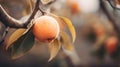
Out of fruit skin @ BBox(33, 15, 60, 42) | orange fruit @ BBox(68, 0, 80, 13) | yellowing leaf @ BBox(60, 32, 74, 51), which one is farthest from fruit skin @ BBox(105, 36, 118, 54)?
fruit skin @ BBox(33, 15, 60, 42)

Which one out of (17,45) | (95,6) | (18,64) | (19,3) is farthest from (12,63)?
(17,45)

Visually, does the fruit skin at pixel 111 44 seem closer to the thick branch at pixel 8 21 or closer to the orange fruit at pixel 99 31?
the orange fruit at pixel 99 31

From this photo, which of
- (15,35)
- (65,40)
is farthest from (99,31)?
(15,35)

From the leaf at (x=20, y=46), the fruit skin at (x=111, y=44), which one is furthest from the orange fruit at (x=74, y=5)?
the leaf at (x=20, y=46)

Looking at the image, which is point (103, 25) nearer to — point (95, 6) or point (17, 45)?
point (95, 6)

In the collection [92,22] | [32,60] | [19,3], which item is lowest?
[32,60]

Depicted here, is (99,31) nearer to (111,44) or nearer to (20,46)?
(111,44)

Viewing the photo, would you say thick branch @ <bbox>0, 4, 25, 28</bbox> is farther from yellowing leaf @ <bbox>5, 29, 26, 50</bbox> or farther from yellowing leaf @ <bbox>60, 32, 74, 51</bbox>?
yellowing leaf @ <bbox>60, 32, 74, 51</bbox>
